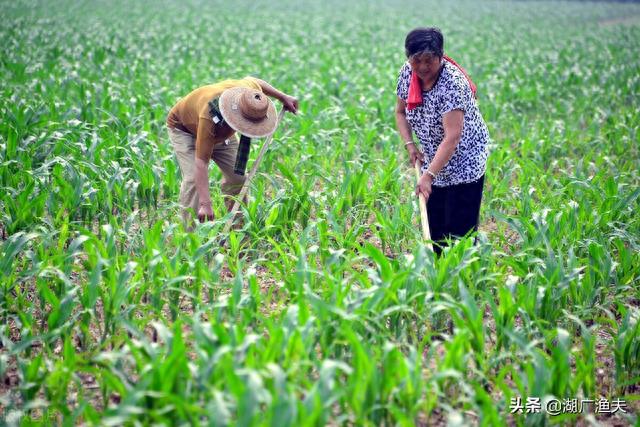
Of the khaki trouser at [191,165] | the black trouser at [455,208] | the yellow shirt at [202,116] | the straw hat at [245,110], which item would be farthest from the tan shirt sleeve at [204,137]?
the black trouser at [455,208]

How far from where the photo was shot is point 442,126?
3982 mm

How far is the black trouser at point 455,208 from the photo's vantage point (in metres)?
4.19

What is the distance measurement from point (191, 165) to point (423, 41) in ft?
6.01

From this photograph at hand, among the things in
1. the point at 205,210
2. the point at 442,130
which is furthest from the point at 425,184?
the point at 205,210

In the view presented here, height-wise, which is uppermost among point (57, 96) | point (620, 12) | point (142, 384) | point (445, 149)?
point (620, 12)

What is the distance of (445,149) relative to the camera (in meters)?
3.86

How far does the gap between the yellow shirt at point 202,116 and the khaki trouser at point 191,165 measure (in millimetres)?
75

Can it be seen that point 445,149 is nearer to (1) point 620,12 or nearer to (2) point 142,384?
(2) point 142,384

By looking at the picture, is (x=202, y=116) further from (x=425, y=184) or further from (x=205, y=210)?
(x=425, y=184)

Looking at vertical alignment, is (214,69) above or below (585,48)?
below

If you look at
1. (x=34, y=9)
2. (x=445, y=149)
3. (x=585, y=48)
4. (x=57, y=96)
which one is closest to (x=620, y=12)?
(x=585, y=48)

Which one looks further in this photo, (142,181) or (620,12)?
(620,12)

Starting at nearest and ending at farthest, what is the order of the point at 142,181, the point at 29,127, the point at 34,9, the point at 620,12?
the point at 142,181
the point at 29,127
the point at 34,9
the point at 620,12

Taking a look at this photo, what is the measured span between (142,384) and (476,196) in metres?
2.47
